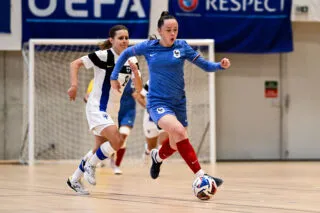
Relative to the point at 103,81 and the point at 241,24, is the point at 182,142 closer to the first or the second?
the point at 103,81

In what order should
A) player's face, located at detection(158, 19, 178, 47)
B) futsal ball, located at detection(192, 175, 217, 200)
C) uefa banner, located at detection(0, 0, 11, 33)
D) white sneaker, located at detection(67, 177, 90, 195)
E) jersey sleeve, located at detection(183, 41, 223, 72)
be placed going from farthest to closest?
uefa banner, located at detection(0, 0, 11, 33) → white sneaker, located at detection(67, 177, 90, 195) → jersey sleeve, located at detection(183, 41, 223, 72) → player's face, located at detection(158, 19, 178, 47) → futsal ball, located at detection(192, 175, 217, 200)

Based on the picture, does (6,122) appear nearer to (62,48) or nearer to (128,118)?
(62,48)

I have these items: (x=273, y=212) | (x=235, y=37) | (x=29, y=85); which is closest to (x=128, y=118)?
(x=29, y=85)

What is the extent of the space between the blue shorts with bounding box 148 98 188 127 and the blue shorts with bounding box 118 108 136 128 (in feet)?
14.3

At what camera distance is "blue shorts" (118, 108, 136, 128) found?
1171cm

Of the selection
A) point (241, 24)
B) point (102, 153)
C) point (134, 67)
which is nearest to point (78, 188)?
point (102, 153)

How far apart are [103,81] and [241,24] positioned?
7281mm

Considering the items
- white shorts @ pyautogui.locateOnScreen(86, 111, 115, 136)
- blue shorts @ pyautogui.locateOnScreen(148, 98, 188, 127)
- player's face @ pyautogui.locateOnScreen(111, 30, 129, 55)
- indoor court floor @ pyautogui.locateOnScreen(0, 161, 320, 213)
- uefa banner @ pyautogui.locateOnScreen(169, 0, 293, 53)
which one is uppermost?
uefa banner @ pyautogui.locateOnScreen(169, 0, 293, 53)

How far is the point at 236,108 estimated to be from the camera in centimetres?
1590

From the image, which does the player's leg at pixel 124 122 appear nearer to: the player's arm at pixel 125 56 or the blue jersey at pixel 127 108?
the blue jersey at pixel 127 108

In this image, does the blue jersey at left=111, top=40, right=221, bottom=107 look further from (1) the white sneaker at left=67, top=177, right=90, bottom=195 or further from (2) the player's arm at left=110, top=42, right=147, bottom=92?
(1) the white sneaker at left=67, top=177, right=90, bottom=195

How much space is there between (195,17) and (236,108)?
7.74 ft

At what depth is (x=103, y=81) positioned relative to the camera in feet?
26.9

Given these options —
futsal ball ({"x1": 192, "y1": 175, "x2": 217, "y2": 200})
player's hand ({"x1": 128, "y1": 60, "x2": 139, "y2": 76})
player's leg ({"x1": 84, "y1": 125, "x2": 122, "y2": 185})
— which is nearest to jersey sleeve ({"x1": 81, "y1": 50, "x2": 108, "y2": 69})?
player's hand ({"x1": 128, "y1": 60, "x2": 139, "y2": 76})
